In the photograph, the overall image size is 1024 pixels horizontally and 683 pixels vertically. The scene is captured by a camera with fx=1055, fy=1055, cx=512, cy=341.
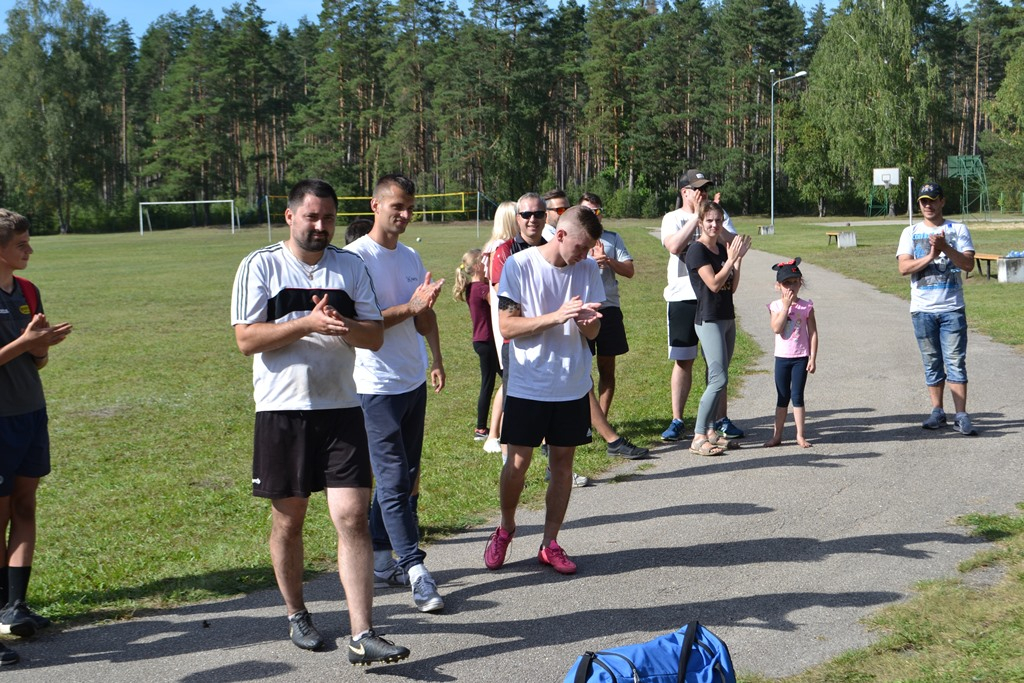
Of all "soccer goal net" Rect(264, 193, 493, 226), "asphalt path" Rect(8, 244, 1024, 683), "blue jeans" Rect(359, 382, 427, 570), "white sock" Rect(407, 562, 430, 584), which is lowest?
"asphalt path" Rect(8, 244, 1024, 683)

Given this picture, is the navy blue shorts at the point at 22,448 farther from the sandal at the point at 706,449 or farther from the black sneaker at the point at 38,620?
the sandal at the point at 706,449

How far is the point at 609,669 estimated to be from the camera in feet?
12.2

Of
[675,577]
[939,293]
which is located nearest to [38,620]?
[675,577]

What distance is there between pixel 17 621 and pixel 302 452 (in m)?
1.68

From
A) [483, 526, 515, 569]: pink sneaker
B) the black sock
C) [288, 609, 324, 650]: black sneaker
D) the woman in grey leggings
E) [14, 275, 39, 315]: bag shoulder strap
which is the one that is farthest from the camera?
the woman in grey leggings

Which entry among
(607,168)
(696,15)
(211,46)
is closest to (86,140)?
(211,46)

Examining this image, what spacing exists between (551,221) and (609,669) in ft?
16.4

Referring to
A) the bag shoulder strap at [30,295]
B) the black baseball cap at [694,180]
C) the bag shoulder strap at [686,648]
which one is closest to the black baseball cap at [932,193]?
the black baseball cap at [694,180]

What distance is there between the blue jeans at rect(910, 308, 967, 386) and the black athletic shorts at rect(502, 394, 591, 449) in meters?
4.57

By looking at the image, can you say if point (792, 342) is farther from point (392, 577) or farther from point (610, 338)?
point (392, 577)

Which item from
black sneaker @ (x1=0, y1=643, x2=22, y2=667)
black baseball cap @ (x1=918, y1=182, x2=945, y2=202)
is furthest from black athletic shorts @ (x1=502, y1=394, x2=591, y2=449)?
black baseball cap @ (x1=918, y1=182, x2=945, y2=202)

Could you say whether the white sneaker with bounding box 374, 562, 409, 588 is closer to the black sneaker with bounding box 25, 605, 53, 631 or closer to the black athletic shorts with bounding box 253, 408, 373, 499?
the black athletic shorts with bounding box 253, 408, 373, 499

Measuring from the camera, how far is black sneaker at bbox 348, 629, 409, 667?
14.5 ft

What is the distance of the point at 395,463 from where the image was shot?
5.38 m
